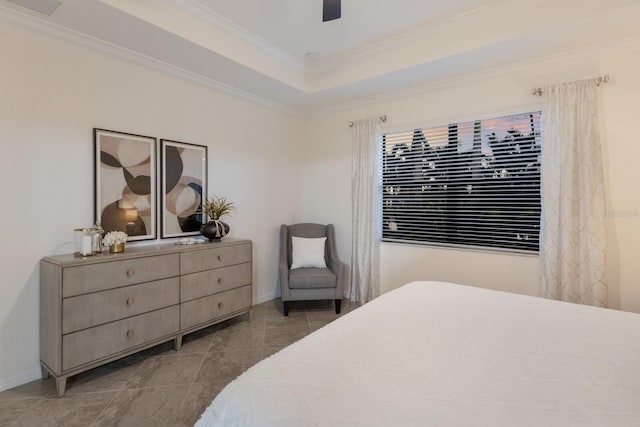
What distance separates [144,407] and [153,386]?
24 centimetres

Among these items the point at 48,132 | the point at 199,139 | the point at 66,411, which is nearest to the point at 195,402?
the point at 66,411

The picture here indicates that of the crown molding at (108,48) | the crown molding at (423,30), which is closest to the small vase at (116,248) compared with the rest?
the crown molding at (108,48)

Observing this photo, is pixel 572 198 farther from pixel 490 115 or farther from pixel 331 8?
pixel 331 8

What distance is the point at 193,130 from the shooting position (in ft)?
11.0

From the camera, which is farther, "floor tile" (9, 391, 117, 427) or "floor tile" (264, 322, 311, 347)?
"floor tile" (264, 322, 311, 347)

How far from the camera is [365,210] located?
13.1 feet

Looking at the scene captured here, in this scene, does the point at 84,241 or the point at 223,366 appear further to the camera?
the point at 223,366

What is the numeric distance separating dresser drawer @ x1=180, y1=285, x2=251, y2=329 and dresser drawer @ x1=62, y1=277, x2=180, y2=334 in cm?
17

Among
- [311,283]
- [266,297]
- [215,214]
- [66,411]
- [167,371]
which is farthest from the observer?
[266,297]

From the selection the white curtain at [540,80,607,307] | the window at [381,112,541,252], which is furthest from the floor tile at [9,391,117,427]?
the white curtain at [540,80,607,307]

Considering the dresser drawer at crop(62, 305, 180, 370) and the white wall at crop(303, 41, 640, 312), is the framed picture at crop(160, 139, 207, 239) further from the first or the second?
the white wall at crop(303, 41, 640, 312)

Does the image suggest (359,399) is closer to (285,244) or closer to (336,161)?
(285,244)

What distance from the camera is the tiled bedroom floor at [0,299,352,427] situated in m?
1.92

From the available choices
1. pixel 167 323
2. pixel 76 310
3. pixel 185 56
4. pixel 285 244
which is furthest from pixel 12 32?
pixel 285 244
